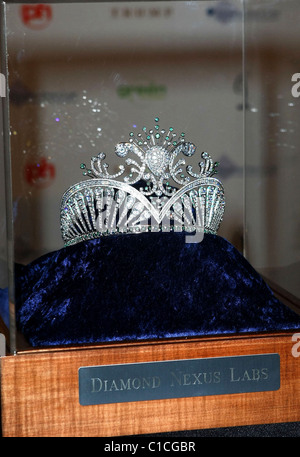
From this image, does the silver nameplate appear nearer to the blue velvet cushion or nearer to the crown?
the blue velvet cushion

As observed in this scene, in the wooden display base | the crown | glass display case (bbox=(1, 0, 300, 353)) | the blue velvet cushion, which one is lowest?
the wooden display base

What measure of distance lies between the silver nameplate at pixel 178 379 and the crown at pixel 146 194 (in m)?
0.35

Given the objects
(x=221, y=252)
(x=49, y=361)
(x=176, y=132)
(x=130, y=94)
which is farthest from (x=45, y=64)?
(x=49, y=361)

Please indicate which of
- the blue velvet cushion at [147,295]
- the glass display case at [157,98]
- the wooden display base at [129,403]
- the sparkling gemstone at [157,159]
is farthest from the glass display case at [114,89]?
the wooden display base at [129,403]

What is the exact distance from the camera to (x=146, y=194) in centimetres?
139

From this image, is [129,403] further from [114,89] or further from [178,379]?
[114,89]

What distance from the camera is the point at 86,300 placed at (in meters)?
1.16

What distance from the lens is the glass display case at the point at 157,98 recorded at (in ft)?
4.99

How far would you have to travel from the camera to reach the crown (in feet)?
4.53

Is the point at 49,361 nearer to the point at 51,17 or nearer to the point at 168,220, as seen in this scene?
the point at 168,220

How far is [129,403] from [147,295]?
204 millimetres

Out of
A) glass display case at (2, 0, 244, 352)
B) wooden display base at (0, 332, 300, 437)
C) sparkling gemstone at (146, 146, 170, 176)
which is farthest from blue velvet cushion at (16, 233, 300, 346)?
glass display case at (2, 0, 244, 352)

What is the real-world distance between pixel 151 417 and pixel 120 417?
0.17ft

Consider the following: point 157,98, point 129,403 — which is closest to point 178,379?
point 129,403
